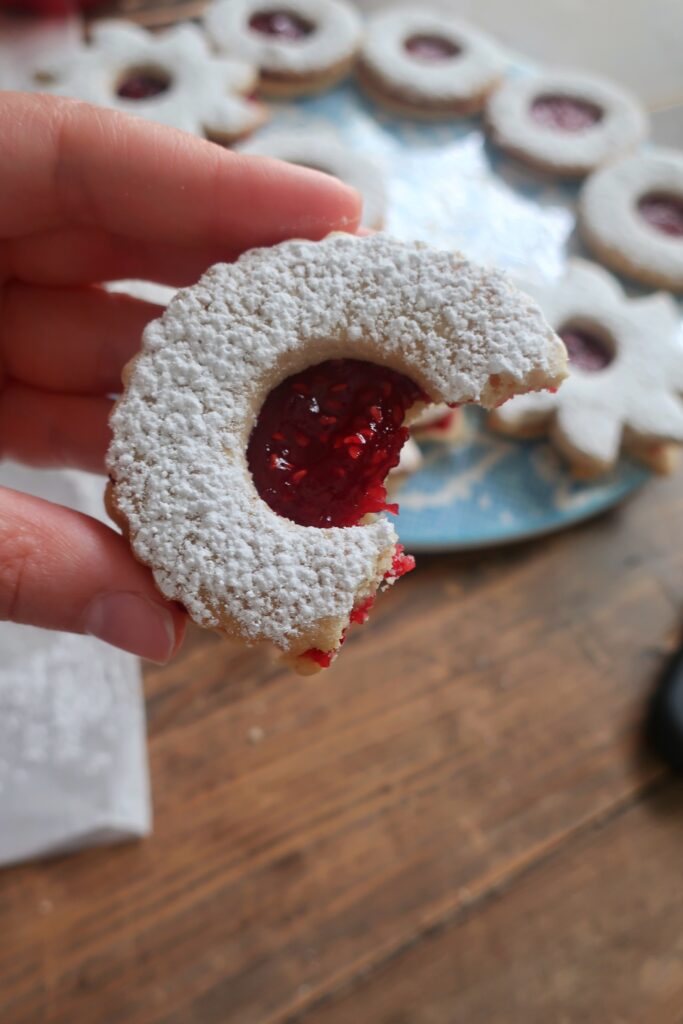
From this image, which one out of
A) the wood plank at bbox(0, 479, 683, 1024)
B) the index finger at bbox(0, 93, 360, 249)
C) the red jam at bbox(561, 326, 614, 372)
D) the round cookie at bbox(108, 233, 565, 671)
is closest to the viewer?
the round cookie at bbox(108, 233, 565, 671)

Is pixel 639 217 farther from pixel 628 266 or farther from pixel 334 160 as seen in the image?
pixel 334 160

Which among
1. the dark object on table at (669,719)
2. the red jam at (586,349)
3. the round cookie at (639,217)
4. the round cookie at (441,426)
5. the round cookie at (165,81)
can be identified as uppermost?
the round cookie at (639,217)

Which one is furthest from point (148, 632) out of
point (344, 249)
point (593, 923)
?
point (593, 923)

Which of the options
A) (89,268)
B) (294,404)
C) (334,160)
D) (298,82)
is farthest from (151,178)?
(298,82)

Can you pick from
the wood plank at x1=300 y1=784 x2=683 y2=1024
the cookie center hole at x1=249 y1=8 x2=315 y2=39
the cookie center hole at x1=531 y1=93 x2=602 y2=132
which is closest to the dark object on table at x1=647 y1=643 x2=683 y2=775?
the wood plank at x1=300 y1=784 x2=683 y2=1024

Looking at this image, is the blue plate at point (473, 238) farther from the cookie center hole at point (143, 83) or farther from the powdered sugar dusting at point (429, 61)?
the cookie center hole at point (143, 83)

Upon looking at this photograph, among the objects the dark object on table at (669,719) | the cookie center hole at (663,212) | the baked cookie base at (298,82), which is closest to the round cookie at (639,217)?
the cookie center hole at (663,212)

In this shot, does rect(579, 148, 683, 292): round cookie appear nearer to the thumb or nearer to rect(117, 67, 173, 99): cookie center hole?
rect(117, 67, 173, 99): cookie center hole

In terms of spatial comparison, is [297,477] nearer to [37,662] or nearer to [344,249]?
[344,249]
